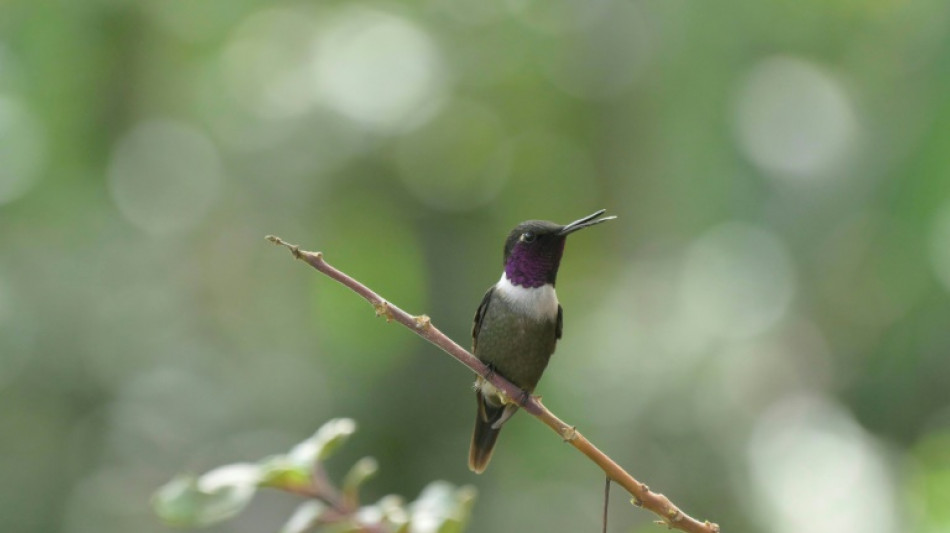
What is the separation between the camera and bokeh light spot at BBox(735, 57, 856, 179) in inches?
209

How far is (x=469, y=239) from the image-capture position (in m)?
6.46

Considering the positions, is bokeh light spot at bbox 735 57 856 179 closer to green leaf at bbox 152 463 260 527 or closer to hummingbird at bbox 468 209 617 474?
hummingbird at bbox 468 209 617 474

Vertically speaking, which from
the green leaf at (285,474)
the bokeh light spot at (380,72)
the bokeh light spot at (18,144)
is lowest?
the green leaf at (285,474)

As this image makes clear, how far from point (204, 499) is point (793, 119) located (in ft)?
15.2

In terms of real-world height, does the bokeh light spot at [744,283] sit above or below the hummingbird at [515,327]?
below

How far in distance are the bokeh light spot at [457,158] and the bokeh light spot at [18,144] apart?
214 cm

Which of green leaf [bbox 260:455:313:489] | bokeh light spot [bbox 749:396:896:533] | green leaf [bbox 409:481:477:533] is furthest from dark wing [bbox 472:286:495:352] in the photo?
bokeh light spot [bbox 749:396:896:533]

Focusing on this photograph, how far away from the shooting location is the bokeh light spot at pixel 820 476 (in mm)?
3859

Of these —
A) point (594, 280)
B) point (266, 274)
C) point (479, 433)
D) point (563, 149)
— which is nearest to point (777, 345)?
point (594, 280)

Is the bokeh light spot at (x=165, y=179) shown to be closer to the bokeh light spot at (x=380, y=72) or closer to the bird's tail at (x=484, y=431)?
the bokeh light spot at (x=380, y=72)

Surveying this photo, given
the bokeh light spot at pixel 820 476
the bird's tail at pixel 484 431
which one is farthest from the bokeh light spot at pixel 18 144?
the bokeh light spot at pixel 820 476

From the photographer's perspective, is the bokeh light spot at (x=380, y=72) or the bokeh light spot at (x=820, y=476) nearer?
the bokeh light spot at (x=820, y=476)

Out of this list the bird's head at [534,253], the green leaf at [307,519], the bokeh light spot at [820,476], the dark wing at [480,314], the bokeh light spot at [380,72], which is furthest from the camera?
the bokeh light spot at [380,72]

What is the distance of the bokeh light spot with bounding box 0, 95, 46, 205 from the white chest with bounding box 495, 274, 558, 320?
410cm
